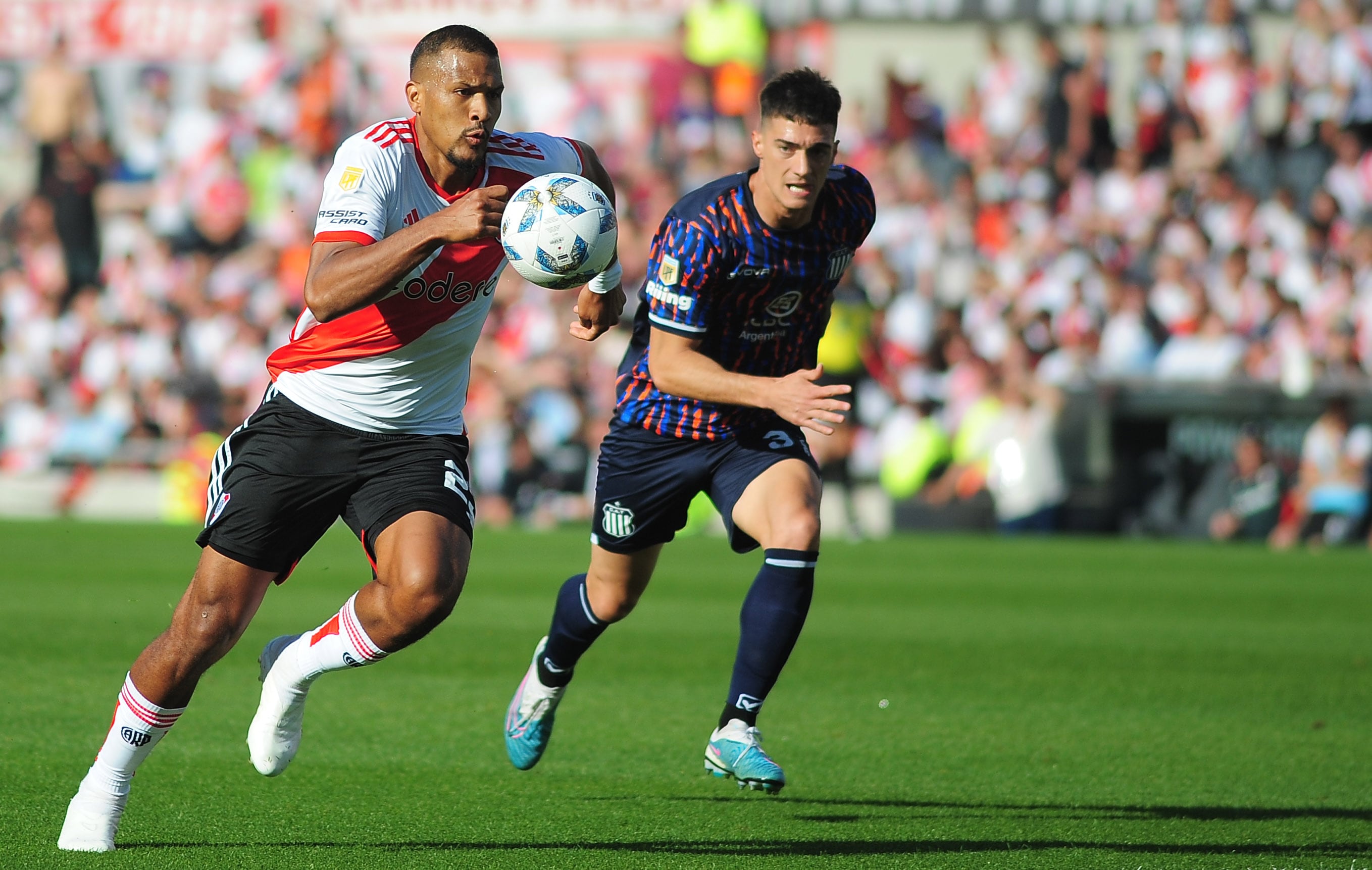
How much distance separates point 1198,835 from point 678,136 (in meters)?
17.0

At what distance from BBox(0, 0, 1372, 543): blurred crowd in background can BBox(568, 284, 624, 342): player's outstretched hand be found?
1017 centimetres

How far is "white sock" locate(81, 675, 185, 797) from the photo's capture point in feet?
17.3

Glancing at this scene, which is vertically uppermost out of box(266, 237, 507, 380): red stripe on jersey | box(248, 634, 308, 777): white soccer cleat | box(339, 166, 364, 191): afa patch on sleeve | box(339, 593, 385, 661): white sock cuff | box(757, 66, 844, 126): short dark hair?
box(757, 66, 844, 126): short dark hair

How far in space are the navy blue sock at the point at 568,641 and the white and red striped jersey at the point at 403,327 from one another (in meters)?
1.25

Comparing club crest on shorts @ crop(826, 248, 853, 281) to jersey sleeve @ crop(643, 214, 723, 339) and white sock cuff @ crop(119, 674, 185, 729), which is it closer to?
jersey sleeve @ crop(643, 214, 723, 339)

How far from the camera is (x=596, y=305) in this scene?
5.93m

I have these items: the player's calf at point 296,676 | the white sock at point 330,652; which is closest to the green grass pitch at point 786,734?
the player's calf at point 296,676

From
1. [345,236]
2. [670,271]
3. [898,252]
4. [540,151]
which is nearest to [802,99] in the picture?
[670,271]

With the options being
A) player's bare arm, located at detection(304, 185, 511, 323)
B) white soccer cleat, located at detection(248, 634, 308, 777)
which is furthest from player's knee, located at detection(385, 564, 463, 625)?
player's bare arm, located at detection(304, 185, 511, 323)

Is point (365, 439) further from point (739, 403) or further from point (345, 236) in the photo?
point (739, 403)

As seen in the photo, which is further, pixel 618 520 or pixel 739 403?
pixel 618 520

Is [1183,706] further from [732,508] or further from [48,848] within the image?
[48,848]

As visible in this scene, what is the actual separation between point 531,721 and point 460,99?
2472 millimetres

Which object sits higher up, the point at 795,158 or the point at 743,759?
the point at 795,158
